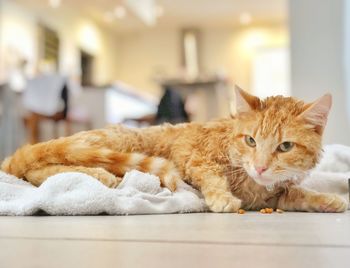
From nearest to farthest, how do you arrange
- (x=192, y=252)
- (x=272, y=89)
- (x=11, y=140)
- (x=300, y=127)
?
1. (x=192, y=252)
2. (x=300, y=127)
3. (x=11, y=140)
4. (x=272, y=89)

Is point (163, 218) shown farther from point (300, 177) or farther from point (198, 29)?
point (198, 29)

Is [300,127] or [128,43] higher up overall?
[128,43]

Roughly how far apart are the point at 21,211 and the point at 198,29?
9.88 meters

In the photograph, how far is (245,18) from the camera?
10.0 metres

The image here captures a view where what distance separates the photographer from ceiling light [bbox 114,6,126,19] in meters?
8.32

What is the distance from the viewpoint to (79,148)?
140 cm

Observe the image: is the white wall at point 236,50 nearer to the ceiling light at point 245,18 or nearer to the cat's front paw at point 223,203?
the ceiling light at point 245,18

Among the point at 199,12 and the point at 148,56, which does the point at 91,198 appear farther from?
the point at 148,56

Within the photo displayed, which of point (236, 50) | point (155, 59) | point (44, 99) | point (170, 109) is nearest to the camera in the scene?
point (170, 109)

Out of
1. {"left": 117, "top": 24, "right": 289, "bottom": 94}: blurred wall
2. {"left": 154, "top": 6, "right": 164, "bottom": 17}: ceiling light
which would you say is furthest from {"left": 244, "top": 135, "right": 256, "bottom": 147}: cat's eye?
{"left": 117, "top": 24, "right": 289, "bottom": 94}: blurred wall

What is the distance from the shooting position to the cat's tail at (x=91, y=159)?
1.40 metres

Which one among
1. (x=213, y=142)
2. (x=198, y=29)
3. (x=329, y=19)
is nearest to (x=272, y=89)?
(x=198, y=29)

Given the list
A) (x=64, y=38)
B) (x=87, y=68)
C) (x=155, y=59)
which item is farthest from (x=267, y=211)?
(x=155, y=59)

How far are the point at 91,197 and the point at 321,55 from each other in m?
1.89
